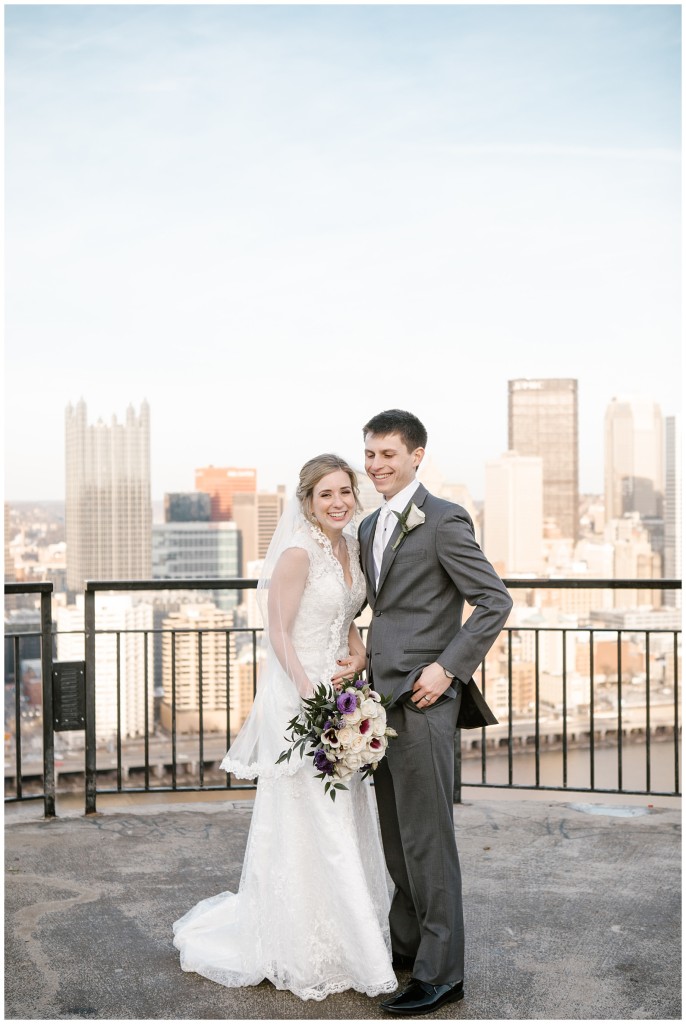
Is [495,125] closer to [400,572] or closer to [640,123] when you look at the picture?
[640,123]

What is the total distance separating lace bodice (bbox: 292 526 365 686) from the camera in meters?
3.12

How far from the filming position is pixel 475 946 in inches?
132

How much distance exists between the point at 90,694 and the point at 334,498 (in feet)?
8.31

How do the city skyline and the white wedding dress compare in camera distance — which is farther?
the city skyline

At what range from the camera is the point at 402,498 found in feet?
9.86

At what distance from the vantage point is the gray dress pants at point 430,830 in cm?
287

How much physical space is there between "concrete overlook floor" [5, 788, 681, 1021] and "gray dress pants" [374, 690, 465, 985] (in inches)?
6.5

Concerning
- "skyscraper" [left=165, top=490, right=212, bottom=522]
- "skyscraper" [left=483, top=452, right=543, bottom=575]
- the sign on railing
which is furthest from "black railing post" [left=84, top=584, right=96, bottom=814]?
"skyscraper" [left=165, top=490, right=212, bottom=522]

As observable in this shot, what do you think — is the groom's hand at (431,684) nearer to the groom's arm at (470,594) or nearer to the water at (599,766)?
the groom's arm at (470,594)

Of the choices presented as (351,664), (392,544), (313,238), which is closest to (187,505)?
(313,238)

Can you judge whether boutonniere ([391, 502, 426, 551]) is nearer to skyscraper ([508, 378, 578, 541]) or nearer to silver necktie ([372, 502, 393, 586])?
Result: silver necktie ([372, 502, 393, 586])

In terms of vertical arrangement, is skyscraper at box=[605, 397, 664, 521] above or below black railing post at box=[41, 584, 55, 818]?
above

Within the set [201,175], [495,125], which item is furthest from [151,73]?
[495,125]

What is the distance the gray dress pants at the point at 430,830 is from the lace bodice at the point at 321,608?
34 centimetres
